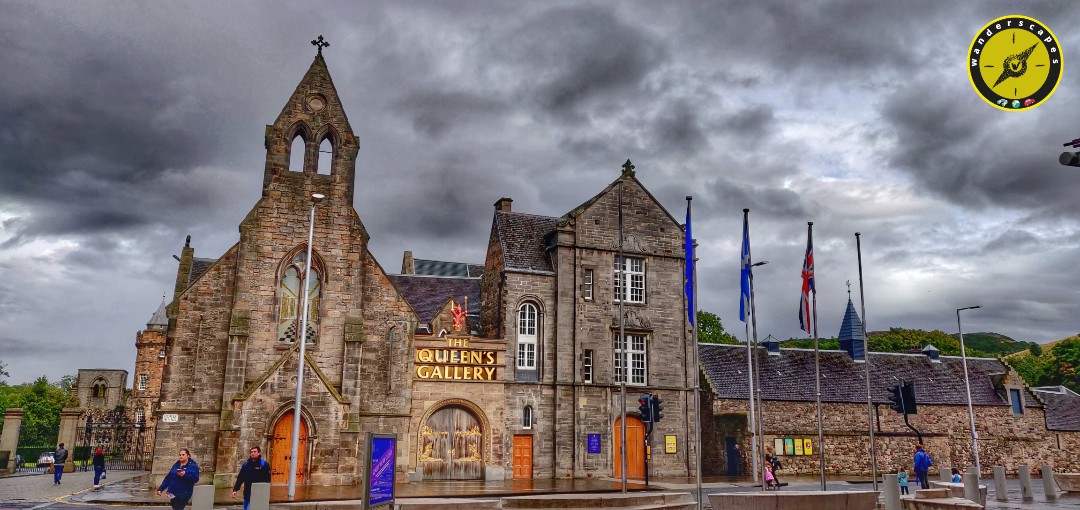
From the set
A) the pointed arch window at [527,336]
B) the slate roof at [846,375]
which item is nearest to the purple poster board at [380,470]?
the pointed arch window at [527,336]

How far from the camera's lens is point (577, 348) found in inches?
1437

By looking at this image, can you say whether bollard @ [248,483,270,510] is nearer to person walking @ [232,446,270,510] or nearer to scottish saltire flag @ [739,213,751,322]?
person walking @ [232,446,270,510]

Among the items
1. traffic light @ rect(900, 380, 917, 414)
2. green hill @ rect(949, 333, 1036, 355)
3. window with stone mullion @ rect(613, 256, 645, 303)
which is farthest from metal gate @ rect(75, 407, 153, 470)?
green hill @ rect(949, 333, 1036, 355)

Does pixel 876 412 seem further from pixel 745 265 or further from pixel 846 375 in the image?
pixel 745 265

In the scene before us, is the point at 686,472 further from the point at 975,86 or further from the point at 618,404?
the point at 975,86

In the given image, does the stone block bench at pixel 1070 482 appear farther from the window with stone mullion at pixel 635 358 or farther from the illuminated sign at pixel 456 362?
the illuminated sign at pixel 456 362

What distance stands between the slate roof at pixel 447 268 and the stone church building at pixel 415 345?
10267 mm

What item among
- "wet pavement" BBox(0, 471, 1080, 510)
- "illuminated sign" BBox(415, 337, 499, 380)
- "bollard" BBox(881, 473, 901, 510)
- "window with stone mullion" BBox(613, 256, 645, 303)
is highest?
"window with stone mullion" BBox(613, 256, 645, 303)

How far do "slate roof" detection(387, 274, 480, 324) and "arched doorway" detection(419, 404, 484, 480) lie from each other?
28.9 feet

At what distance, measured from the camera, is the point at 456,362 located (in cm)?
3403

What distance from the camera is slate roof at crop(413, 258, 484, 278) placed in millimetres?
52094

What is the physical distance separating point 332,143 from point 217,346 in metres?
9.92

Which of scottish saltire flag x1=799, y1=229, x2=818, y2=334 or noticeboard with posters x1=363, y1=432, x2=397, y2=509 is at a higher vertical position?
scottish saltire flag x1=799, y1=229, x2=818, y2=334

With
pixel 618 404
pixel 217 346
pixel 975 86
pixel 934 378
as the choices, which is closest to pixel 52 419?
pixel 217 346
